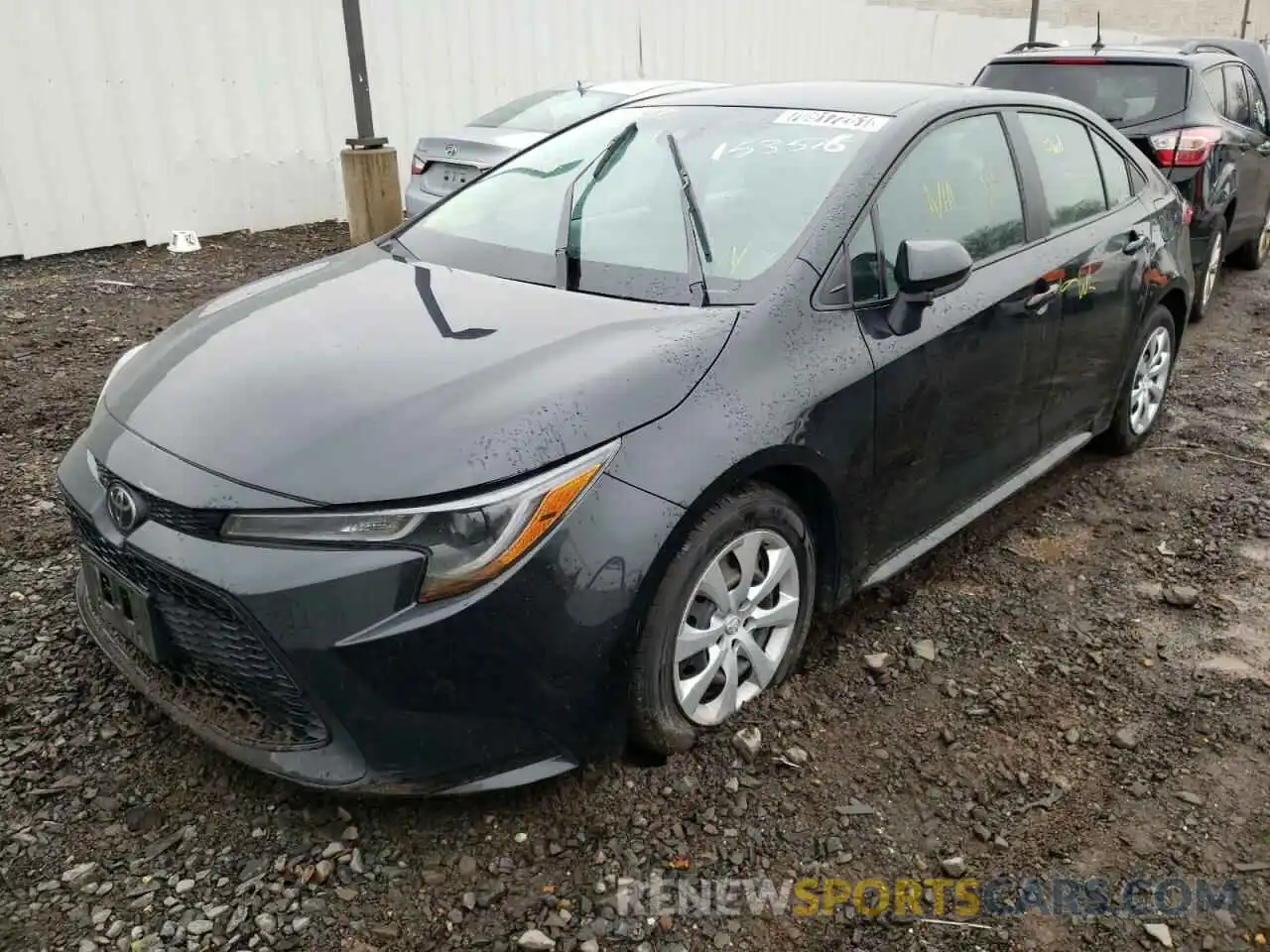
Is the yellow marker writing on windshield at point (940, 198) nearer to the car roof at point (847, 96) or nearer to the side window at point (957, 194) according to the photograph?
the side window at point (957, 194)

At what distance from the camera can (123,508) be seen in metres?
2.24

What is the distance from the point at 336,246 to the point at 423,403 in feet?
22.2

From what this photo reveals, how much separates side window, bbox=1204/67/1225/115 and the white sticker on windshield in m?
4.67

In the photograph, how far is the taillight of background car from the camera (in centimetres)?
621

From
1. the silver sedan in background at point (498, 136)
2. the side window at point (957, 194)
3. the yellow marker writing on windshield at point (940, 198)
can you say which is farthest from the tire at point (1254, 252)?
the yellow marker writing on windshield at point (940, 198)

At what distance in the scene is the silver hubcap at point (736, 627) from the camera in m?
2.47

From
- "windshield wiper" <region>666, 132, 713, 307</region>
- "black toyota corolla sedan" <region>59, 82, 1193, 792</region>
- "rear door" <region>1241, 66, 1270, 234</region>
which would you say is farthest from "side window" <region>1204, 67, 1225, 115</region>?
"windshield wiper" <region>666, 132, 713, 307</region>

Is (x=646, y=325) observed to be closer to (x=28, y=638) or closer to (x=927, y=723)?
(x=927, y=723)

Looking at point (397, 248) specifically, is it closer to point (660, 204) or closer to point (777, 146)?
point (660, 204)

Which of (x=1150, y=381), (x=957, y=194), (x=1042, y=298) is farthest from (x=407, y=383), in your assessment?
(x=1150, y=381)

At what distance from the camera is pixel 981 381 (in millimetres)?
3189

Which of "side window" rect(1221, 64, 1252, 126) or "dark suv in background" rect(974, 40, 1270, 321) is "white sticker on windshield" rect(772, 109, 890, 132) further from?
"side window" rect(1221, 64, 1252, 126)

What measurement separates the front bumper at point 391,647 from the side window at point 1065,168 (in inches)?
87.9

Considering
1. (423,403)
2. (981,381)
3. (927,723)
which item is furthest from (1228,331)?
(423,403)
